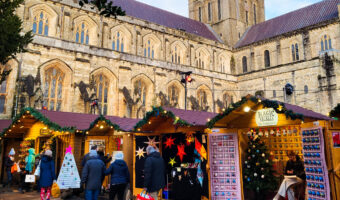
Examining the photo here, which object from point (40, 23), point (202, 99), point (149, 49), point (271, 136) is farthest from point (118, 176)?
point (202, 99)

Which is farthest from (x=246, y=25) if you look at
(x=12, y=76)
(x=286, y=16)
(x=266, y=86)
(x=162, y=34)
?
(x=12, y=76)

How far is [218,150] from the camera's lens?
7.54 metres

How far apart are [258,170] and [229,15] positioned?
29025mm

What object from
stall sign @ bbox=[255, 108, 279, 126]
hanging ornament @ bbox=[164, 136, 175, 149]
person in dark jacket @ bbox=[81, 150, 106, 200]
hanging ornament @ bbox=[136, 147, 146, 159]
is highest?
stall sign @ bbox=[255, 108, 279, 126]

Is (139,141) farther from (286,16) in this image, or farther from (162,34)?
(286,16)

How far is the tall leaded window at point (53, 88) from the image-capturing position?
18875 mm

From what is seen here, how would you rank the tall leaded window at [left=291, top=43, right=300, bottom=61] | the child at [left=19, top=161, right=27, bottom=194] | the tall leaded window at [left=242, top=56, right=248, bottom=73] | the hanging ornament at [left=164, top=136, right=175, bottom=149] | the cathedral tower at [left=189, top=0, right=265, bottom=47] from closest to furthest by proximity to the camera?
the hanging ornament at [left=164, top=136, right=175, bottom=149], the child at [left=19, top=161, right=27, bottom=194], the tall leaded window at [left=291, top=43, right=300, bottom=61], the tall leaded window at [left=242, top=56, right=248, bottom=73], the cathedral tower at [left=189, top=0, right=265, bottom=47]

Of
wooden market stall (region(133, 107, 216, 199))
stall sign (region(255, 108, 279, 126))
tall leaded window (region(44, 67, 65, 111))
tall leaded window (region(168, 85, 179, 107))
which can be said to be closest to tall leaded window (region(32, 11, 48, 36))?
tall leaded window (region(44, 67, 65, 111))

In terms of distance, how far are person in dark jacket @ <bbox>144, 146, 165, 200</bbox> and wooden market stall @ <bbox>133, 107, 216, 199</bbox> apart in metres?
1.96

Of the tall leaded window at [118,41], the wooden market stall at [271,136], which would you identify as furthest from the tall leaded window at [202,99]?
the wooden market stall at [271,136]

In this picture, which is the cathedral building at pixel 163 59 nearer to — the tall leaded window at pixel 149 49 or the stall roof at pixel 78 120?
the tall leaded window at pixel 149 49

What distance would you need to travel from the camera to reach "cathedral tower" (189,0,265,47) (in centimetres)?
3312

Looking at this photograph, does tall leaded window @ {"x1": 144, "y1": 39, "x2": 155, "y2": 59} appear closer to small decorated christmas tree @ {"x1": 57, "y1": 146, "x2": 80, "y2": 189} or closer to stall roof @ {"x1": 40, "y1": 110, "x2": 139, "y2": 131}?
stall roof @ {"x1": 40, "y1": 110, "x2": 139, "y2": 131}

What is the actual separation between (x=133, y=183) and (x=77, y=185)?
5.78ft
